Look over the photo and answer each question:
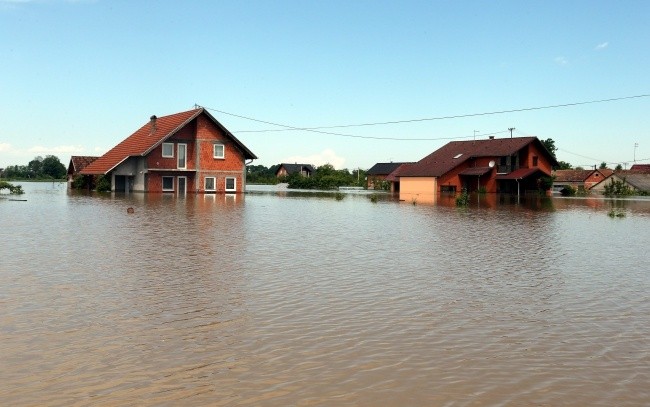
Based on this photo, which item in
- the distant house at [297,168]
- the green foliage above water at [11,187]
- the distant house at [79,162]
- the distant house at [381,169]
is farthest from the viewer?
the distant house at [297,168]

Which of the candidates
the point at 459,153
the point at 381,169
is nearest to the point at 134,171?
the point at 459,153

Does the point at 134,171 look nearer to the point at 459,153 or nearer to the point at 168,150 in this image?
the point at 168,150

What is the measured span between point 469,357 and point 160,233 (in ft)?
41.9

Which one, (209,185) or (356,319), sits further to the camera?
(209,185)

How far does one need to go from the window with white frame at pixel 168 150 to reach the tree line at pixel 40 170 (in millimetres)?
124615

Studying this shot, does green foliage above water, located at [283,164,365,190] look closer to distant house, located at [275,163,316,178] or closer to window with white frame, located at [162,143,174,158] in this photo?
distant house, located at [275,163,316,178]

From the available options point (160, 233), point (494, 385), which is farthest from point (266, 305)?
point (160, 233)

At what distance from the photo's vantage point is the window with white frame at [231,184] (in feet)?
171

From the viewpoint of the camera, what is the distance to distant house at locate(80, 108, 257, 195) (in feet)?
159

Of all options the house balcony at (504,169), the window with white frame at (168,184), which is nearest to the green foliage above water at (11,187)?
the window with white frame at (168,184)

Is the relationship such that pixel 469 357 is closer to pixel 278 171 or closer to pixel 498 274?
pixel 498 274

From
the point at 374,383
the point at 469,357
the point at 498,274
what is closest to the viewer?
the point at 374,383

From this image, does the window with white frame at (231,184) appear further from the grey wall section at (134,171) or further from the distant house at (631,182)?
the distant house at (631,182)

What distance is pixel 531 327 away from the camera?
759cm
